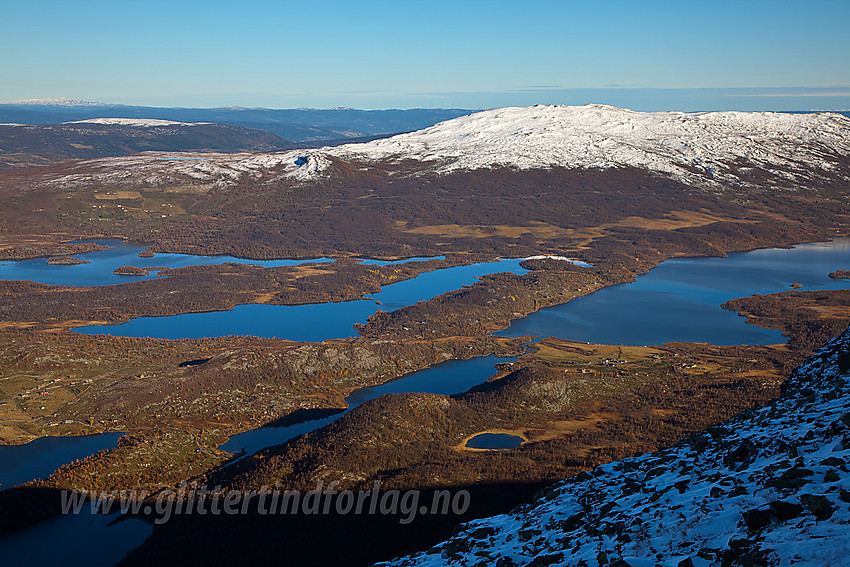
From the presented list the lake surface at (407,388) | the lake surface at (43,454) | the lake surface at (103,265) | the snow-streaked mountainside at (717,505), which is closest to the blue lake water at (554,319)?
the lake surface at (407,388)

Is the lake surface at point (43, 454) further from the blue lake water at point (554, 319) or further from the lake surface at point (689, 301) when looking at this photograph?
the lake surface at point (689, 301)

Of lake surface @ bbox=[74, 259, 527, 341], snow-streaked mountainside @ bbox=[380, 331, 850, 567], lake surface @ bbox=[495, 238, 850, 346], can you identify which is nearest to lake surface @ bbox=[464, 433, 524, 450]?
snow-streaked mountainside @ bbox=[380, 331, 850, 567]

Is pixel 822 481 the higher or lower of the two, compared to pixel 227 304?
higher

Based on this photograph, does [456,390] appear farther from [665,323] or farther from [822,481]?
[822,481]

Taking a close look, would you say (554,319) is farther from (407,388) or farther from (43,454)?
(43,454)

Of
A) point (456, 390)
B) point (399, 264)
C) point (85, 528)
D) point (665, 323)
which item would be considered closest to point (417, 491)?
point (85, 528)

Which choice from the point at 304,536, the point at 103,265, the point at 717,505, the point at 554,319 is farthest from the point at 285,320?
the point at 717,505
